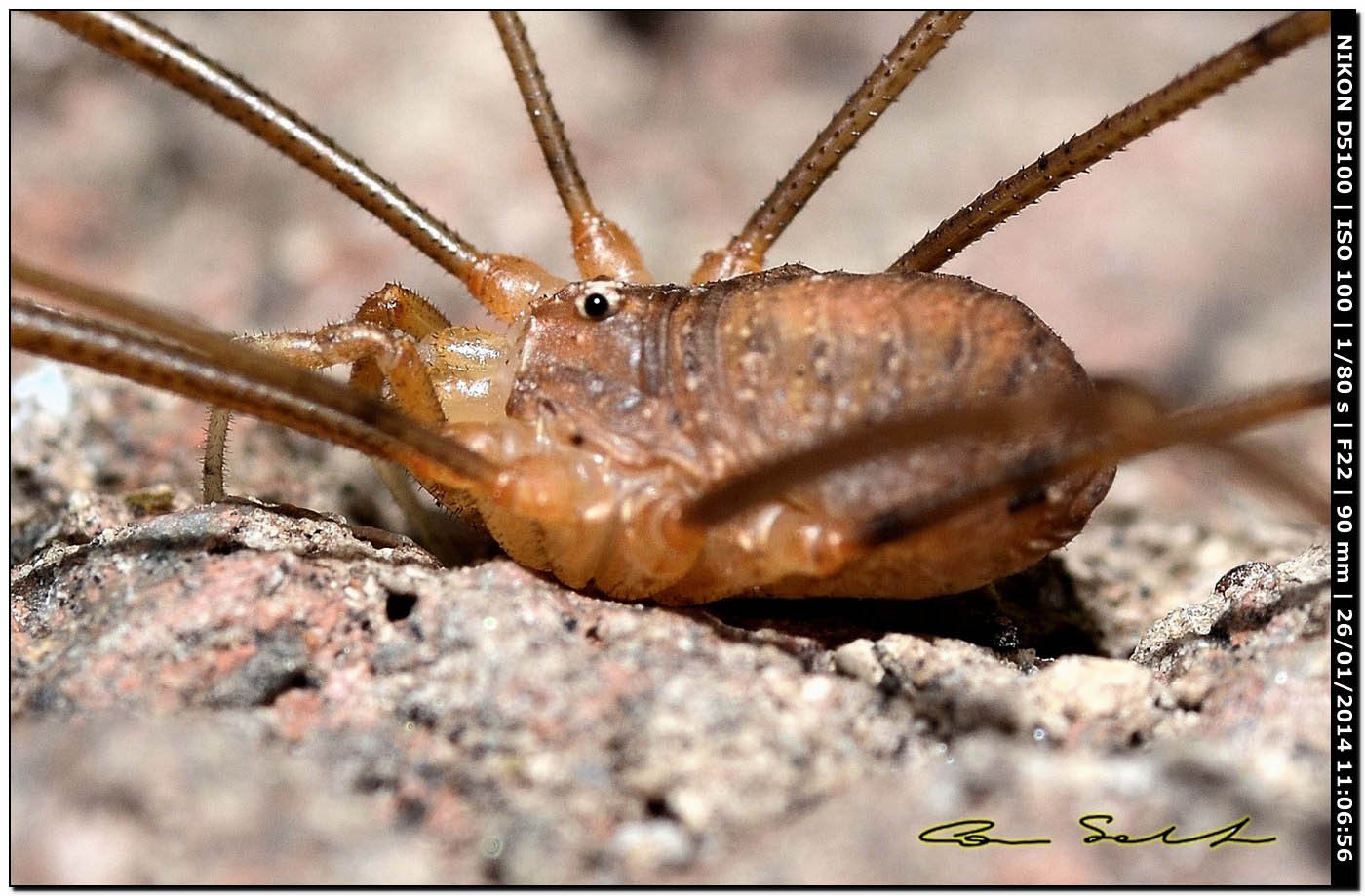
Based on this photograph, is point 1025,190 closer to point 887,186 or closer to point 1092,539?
point 1092,539

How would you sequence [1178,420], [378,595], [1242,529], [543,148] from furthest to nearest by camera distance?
[1242,529] < [543,148] < [378,595] < [1178,420]

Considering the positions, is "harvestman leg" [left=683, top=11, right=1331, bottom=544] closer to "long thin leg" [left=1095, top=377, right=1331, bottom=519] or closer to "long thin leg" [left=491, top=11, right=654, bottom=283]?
"long thin leg" [left=1095, top=377, right=1331, bottom=519]

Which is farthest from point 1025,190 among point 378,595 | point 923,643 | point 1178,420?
point 378,595

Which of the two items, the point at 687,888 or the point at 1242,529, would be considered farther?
the point at 1242,529

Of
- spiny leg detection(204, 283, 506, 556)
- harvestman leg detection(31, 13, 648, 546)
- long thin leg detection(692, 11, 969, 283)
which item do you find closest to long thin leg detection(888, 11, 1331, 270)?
long thin leg detection(692, 11, 969, 283)

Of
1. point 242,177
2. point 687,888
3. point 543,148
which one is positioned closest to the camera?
point 687,888

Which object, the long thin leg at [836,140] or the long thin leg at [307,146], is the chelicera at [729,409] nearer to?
the long thin leg at [307,146]

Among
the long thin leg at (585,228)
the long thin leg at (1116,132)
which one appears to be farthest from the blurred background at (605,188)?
the long thin leg at (1116,132)
